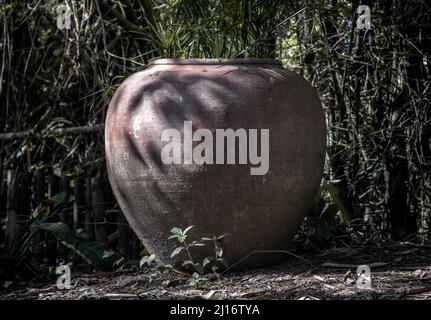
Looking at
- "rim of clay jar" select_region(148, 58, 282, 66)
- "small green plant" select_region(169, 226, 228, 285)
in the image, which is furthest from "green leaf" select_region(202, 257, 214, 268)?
"rim of clay jar" select_region(148, 58, 282, 66)

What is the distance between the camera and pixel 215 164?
12.0 ft

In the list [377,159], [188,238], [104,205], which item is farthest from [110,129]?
[377,159]

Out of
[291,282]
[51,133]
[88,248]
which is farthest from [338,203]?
[51,133]

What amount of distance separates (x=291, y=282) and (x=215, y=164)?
642 mm

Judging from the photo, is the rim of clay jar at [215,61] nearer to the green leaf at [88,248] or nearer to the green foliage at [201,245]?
the green foliage at [201,245]

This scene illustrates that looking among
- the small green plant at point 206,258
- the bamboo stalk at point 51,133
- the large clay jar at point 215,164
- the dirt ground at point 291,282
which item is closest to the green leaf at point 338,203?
the dirt ground at point 291,282

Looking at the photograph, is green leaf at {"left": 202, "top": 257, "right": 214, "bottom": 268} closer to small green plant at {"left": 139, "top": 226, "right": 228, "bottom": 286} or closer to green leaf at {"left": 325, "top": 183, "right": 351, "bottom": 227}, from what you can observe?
small green plant at {"left": 139, "top": 226, "right": 228, "bottom": 286}

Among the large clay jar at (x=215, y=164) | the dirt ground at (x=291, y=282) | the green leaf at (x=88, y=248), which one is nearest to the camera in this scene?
the dirt ground at (x=291, y=282)

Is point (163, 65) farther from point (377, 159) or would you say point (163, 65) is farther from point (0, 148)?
point (0, 148)

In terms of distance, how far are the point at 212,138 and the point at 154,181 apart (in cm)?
37

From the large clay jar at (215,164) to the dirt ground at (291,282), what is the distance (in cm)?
18

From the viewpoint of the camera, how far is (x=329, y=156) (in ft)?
17.3

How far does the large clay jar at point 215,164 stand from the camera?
3.68 m

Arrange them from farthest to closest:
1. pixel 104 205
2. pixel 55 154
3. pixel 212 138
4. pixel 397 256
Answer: pixel 55 154 → pixel 104 205 → pixel 397 256 → pixel 212 138
